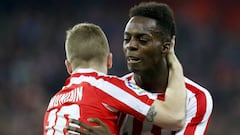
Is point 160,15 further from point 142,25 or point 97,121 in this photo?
point 97,121

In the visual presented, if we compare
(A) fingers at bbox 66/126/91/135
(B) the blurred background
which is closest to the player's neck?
(A) fingers at bbox 66/126/91/135

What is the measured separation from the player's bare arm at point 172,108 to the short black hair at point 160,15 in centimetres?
22

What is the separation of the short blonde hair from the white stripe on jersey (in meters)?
0.09

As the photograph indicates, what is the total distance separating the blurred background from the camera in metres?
7.17

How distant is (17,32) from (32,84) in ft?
2.41

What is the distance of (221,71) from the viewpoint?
23.9 feet

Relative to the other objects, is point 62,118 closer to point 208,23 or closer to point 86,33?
point 86,33

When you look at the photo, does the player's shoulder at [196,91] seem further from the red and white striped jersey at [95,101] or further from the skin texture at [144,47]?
the red and white striped jersey at [95,101]

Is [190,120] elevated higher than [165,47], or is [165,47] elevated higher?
[165,47]

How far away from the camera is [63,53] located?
7469 millimetres

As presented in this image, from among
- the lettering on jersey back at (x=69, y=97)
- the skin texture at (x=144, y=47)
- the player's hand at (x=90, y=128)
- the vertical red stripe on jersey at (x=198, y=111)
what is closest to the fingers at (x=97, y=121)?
the player's hand at (x=90, y=128)

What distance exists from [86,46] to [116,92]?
23 cm

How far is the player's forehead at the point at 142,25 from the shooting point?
8.91ft

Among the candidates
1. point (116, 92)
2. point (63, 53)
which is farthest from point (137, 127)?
point (63, 53)
